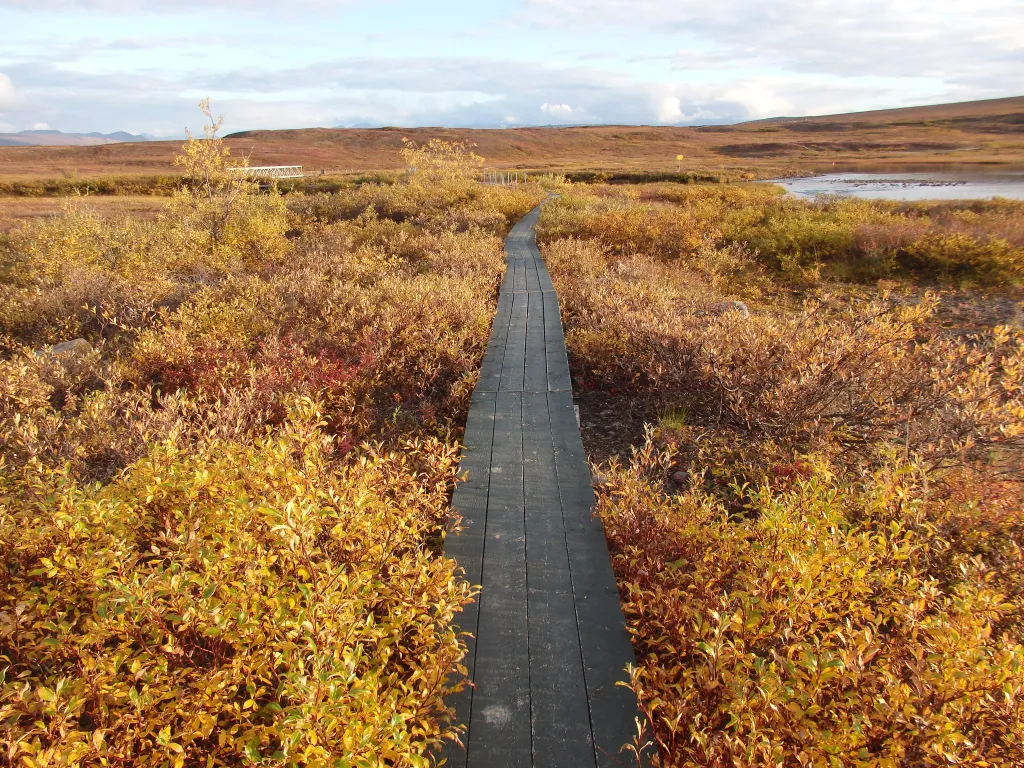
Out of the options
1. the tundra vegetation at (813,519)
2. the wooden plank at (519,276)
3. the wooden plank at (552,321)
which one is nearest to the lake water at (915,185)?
the wooden plank at (519,276)

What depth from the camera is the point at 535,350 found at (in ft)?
25.5

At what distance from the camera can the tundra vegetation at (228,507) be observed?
215 cm

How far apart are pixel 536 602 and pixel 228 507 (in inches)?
75.8

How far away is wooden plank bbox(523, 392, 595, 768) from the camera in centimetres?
262

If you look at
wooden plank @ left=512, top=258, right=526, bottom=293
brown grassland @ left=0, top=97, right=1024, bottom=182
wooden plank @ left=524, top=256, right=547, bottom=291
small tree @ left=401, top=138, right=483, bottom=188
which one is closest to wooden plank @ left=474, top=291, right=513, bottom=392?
wooden plank @ left=512, top=258, right=526, bottom=293

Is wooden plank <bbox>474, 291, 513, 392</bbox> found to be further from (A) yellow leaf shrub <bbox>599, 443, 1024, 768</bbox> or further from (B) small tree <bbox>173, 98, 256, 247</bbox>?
(B) small tree <bbox>173, 98, 256, 247</bbox>

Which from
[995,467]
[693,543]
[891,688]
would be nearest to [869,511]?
[693,543]

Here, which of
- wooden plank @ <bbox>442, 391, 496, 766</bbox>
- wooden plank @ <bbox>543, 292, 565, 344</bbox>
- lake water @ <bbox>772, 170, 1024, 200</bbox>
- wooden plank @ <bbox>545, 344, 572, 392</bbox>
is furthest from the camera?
lake water @ <bbox>772, 170, 1024, 200</bbox>

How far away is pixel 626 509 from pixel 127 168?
6507cm

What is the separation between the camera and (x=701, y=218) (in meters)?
19.4

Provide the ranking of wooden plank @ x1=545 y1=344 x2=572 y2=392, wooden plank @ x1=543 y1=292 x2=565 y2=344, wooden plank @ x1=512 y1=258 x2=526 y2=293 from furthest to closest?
wooden plank @ x1=512 y1=258 x2=526 y2=293 → wooden plank @ x1=543 y1=292 x2=565 y2=344 → wooden plank @ x1=545 y1=344 x2=572 y2=392

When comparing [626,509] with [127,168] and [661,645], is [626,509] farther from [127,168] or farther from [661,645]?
[127,168]

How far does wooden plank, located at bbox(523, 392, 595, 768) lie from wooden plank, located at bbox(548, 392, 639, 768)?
0.05 meters

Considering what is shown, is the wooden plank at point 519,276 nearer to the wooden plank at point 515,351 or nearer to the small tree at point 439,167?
the wooden plank at point 515,351
